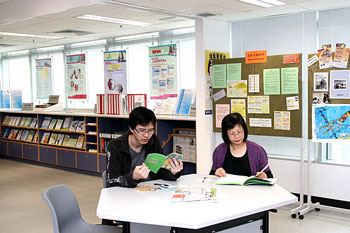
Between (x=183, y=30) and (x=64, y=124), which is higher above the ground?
(x=183, y=30)

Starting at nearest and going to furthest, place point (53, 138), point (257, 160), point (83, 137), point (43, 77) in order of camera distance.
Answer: point (257, 160), point (83, 137), point (53, 138), point (43, 77)

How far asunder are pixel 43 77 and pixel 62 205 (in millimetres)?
8852

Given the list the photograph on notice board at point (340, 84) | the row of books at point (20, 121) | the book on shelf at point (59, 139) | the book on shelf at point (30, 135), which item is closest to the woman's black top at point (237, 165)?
the photograph on notice board at point (340, 84)

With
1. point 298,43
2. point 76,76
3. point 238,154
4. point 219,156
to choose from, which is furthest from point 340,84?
point 76,76

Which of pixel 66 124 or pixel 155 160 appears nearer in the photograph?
pixel 155 160

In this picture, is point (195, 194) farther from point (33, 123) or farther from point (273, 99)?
point (33, 123)

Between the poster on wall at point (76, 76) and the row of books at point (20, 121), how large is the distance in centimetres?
115

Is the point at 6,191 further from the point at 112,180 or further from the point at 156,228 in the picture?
the point at 156,228

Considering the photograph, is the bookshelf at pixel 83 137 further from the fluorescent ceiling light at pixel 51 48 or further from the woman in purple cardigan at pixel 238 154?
the woman in purple cardigan at pixel 238 154

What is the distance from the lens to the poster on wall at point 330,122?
5199 mm

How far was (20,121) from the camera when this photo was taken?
415 inches

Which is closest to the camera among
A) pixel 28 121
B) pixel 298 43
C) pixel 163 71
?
pixel 298 43

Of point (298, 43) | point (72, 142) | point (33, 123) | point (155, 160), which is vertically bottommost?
point (72, 142)

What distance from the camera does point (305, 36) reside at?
19.9 feet
